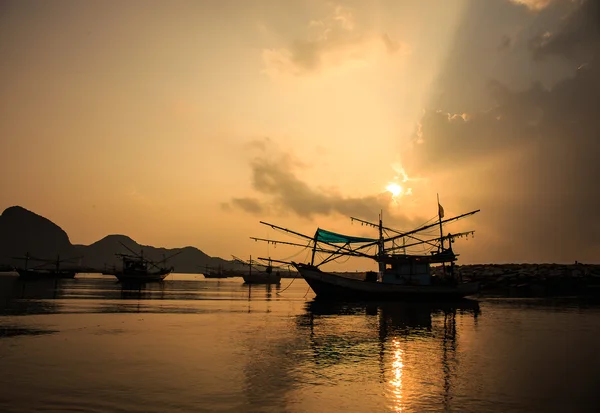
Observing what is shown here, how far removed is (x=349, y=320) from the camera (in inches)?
1197

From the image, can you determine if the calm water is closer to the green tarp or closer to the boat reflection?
the boat reflection

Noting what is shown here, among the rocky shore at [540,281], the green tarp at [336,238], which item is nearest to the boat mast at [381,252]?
the green tarp at [336,238]

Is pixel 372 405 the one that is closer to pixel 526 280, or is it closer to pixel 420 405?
pixel 420 405

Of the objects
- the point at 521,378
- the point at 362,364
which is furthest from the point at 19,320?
the point at 521,378

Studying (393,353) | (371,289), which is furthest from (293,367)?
(371,289)

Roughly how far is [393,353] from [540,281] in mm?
76627

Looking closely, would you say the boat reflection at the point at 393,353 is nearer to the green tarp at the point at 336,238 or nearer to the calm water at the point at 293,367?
the calm water at the point at 293,367

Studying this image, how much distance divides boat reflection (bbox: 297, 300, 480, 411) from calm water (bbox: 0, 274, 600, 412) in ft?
0.19

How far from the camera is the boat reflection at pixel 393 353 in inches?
495

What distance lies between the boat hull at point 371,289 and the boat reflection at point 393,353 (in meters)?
18.9

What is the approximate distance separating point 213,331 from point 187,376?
10.7 m

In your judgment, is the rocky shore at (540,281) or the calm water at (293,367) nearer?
the calm water at (293,367)

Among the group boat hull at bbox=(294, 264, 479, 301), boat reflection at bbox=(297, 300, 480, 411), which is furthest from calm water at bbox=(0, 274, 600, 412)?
boat hull at bbox=(294, 264, 479, 301)

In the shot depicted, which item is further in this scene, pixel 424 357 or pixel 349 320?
pixel 349 320
